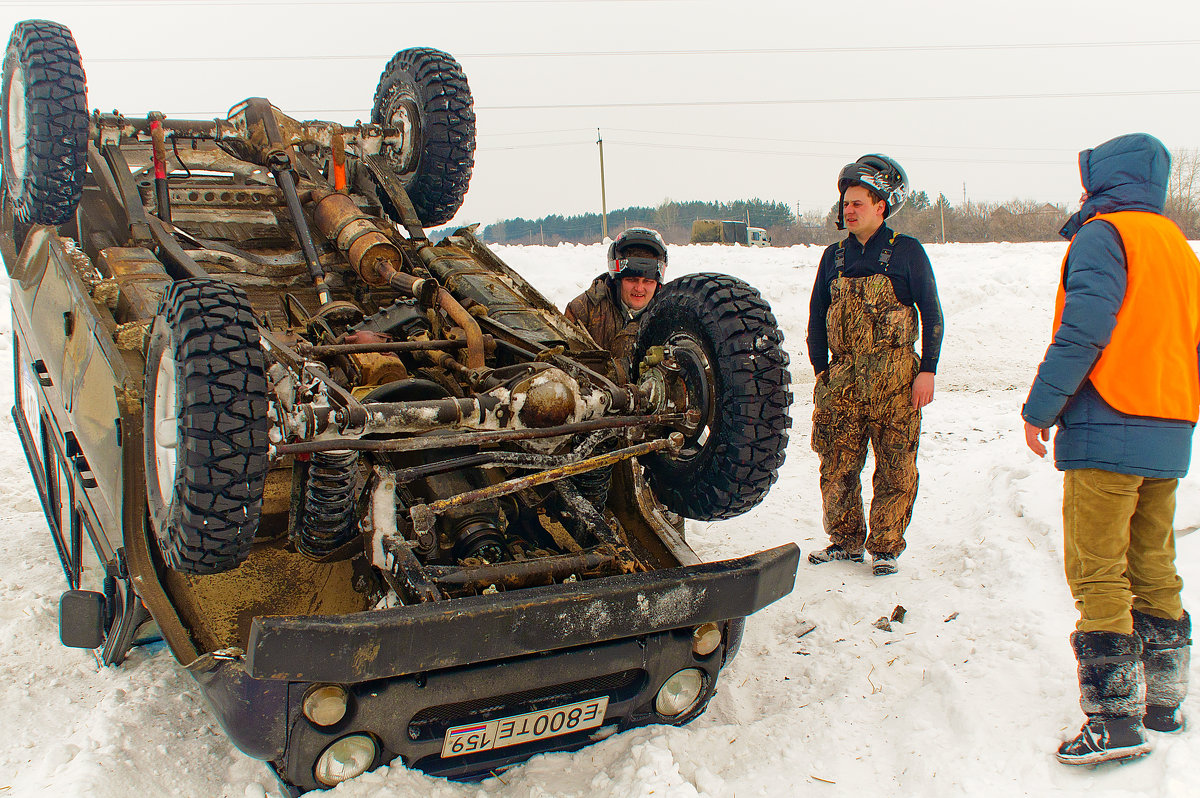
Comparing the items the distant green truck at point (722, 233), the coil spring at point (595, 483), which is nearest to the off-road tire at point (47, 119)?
the coil spring at point (595, 483)

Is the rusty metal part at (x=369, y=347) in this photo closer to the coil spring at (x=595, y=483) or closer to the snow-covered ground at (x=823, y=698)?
the coil spring at (x=595, y=483)

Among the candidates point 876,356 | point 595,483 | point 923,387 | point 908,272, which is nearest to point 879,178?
point 908,272

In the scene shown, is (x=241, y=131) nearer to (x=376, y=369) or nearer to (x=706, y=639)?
(x=376, y=369)

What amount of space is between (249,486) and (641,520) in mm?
1746

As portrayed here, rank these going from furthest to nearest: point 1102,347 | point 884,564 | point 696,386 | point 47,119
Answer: point 884,564, point 47,119, point 696,386, point 1102,347

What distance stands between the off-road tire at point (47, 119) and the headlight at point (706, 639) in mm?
3443

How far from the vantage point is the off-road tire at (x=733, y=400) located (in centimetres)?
342

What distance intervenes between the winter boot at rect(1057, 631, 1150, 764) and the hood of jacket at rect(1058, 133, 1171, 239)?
136 centimetres

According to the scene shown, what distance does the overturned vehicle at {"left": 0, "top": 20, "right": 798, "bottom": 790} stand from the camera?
2635 mm

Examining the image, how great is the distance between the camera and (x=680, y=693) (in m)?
3.18

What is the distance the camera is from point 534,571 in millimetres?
3127

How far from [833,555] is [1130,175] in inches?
98.8

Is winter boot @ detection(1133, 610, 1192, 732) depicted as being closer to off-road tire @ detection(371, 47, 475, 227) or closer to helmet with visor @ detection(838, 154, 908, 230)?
helmet with visor @ detection(838, 154, 908, 230)

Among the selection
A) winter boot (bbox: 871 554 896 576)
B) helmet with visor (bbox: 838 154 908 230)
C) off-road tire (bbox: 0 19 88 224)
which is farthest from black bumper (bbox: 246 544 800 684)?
off-road tire (bbox: 0 19 88 224)
